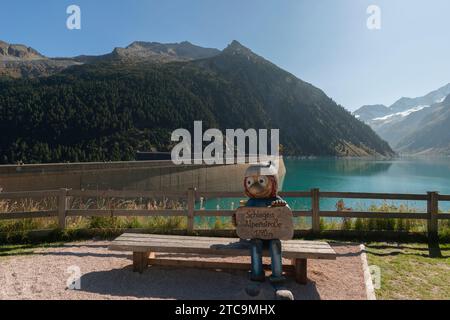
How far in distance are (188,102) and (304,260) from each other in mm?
104463

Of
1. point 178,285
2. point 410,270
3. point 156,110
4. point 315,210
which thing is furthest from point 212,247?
point 156,110

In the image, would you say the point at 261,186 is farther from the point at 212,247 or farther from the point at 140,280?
Answer: the point at 140,280

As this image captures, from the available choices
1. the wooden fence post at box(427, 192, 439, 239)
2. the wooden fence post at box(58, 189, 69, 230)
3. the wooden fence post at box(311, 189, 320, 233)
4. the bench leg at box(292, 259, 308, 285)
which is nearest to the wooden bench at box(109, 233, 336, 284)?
the bench leg at box(292, 259, 308, 285)

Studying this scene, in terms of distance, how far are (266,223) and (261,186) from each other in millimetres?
540

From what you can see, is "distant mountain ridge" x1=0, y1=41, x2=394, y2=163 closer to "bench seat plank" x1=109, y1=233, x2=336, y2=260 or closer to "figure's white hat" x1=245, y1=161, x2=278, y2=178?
"bench seat plank" x1=109, y1=233, x2=336, y2=260

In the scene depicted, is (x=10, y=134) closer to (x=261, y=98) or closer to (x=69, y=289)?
(x=69, y=289)

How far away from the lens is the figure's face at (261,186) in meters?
4.83

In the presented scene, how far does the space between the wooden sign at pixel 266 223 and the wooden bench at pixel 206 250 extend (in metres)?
0.24

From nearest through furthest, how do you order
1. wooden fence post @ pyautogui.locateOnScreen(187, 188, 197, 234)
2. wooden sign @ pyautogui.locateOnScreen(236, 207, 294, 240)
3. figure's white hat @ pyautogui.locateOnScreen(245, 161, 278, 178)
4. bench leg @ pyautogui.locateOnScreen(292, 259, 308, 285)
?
wooden sign @ pyautogui.locateOnScreen(236, 207, 294, 240) < bench leg @ pyautogui.locateOnScreen(292, 259, 308, 285) < figure's white hat @ pyautogui.locateOnScreen(245, 161, 278, 178) < wooden fence post @ pyautogui.locateOnScreen(187, 188, 197, 234)

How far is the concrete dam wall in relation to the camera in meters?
19.6

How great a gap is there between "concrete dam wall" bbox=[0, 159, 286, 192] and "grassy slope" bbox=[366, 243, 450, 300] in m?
17.8
